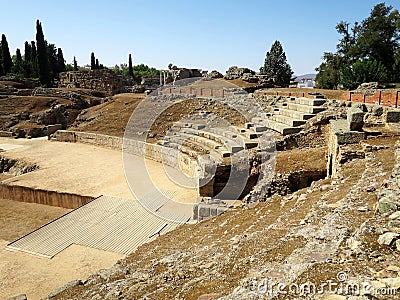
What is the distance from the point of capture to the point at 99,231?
9195 mm

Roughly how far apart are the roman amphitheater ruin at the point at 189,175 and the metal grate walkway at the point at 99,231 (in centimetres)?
3

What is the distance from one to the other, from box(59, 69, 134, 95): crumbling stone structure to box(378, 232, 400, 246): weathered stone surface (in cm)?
3853

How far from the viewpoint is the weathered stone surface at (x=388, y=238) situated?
3.22 metres

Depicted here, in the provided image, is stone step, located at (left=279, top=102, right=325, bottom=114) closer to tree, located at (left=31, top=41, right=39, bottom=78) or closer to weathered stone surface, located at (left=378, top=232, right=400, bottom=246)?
weathered stone surface, located at (left=378, top=232, right=400, bottom=246)

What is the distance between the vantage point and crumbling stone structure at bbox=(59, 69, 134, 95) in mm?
40844

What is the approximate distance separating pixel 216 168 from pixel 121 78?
3647 centimetres

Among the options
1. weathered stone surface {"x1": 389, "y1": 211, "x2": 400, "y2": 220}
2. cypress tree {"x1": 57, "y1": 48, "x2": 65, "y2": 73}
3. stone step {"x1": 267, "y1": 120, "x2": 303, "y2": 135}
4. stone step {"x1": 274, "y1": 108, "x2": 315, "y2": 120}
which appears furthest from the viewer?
cypress tree {"x1": 57, "y1": 48, "x2": 65, "y2": 73}

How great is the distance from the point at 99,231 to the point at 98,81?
116ft

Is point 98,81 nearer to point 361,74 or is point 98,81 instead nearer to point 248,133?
point 361,74

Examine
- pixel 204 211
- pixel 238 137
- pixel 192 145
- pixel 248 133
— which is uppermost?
pixel 248 133

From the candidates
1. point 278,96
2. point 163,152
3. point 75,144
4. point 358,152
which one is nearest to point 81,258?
point 358,152

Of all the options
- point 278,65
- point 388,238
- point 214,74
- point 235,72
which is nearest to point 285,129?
point 388,238

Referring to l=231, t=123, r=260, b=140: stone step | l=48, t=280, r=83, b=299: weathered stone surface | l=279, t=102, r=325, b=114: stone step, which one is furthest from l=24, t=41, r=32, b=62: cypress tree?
l=48, t=280, r=83, b=299: weathered stone surface

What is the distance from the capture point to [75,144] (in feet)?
73.4
